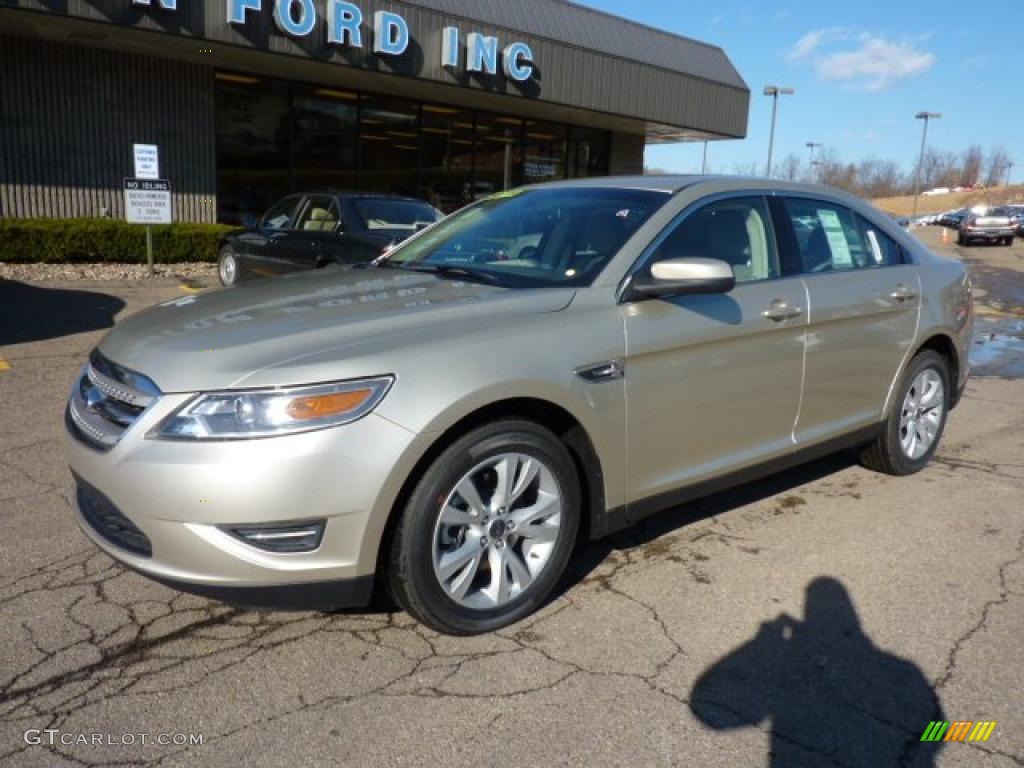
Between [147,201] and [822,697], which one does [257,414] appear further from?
[147,201]

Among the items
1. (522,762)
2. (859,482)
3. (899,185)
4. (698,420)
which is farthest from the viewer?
(899,185)

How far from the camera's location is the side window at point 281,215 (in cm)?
1051

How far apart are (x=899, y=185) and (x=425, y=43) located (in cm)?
12760

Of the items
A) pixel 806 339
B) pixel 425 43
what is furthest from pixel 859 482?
pixel 425 43

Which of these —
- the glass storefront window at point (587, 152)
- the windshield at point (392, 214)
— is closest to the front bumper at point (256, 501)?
the windshield at point (392, 214)

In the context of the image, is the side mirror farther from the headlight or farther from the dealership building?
the dealership building

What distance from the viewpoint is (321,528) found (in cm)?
261

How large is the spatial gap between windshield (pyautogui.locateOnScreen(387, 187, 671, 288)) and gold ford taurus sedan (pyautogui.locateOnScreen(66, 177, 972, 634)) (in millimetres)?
17

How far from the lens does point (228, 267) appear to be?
39.7ft

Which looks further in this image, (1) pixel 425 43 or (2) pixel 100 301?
(1) pixel 425 43

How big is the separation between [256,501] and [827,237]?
3243 millimetres

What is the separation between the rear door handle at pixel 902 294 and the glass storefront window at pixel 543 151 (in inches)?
703

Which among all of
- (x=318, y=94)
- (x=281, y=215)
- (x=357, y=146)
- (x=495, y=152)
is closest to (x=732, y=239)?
(x=281, y=215)

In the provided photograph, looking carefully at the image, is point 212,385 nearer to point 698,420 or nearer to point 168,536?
point 168,536
